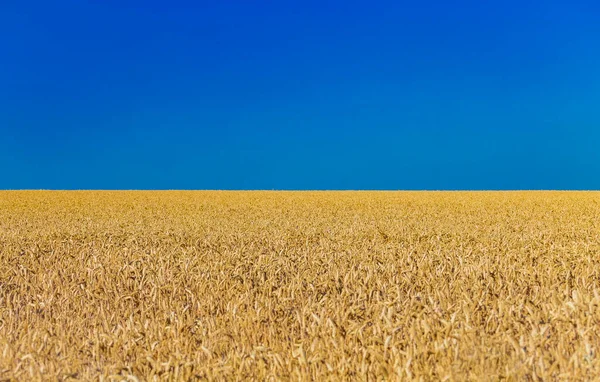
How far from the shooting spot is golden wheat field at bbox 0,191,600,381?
3.60 meters

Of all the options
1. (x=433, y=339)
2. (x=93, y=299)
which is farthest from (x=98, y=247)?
(x=433, y=339)

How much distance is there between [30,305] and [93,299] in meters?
0.57

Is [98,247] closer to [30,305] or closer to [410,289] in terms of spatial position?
[30,305]

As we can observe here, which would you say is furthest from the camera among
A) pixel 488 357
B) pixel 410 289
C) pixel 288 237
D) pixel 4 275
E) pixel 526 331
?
pixel 288 237

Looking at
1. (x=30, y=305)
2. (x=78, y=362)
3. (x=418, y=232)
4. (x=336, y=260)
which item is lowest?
(x=78, y=362)

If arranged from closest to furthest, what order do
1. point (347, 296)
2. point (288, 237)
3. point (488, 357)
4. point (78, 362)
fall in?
1. point (488, 357)
2. point (78, 362)
3. point (347, 296)
4. point (288, 237)

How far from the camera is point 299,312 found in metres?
4.94

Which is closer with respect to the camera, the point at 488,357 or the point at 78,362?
the point at 488,357

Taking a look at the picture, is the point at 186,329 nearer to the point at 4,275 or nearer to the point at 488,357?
the point at 488,357

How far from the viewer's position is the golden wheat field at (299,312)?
3596 millimetres

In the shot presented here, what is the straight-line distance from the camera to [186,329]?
181 inches

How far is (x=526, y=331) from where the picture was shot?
4211mm

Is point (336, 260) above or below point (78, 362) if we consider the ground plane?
above

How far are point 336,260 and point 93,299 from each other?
310 cm
